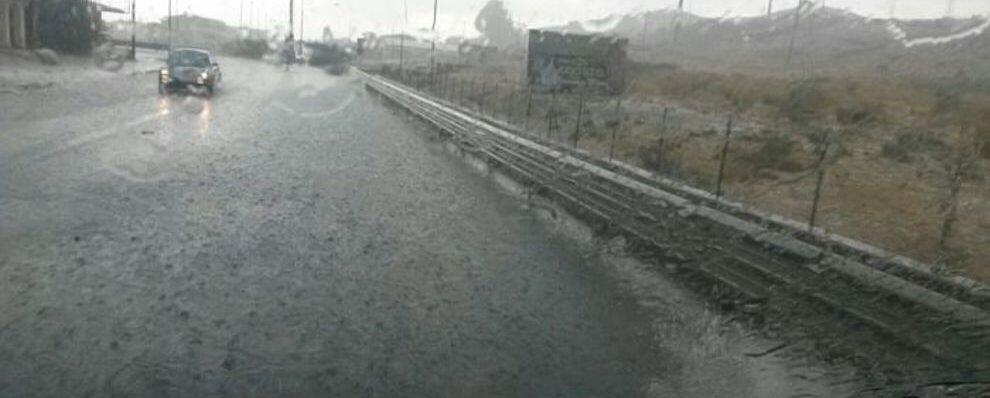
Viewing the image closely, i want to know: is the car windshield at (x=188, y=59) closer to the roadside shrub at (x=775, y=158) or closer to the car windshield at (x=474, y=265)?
the car windshield at (x=474, y=265)

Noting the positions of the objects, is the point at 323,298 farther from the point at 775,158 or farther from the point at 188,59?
the point at 188,59

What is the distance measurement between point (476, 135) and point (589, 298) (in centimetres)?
1232

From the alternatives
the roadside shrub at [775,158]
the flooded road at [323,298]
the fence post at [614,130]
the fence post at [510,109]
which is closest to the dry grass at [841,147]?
the roadside shrub at [775,158]

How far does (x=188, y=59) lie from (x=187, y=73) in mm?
1217

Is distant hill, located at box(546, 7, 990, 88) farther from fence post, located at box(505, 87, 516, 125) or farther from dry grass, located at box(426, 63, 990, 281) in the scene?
fence post, located at box(505, 87, 516, 125)

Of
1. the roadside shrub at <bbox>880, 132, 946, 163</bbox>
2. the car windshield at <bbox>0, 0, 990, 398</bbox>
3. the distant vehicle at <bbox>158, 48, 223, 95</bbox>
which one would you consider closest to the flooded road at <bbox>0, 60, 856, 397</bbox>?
the car windshield at <bbox>0, 0, 990, 398</bbox>

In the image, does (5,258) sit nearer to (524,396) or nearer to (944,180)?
(524,396)

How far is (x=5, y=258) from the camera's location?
23.8 ft

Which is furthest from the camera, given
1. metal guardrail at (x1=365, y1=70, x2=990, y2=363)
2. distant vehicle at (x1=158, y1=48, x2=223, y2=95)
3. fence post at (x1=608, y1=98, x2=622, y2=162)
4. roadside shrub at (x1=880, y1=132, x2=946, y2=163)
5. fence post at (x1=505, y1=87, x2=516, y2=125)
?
distant vehicle at (x1=158, y1=48, x2=223, y2=95)

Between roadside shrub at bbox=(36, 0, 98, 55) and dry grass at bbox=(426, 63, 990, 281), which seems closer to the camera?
dry grass at bbox=(426, 63, 990, 281)

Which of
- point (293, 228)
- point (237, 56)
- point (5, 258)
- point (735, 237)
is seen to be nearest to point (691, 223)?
point (735, 237)

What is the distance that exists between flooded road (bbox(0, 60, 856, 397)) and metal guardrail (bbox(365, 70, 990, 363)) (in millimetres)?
566

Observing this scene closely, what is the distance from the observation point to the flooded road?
16.7 feet

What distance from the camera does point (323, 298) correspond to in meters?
6.76
